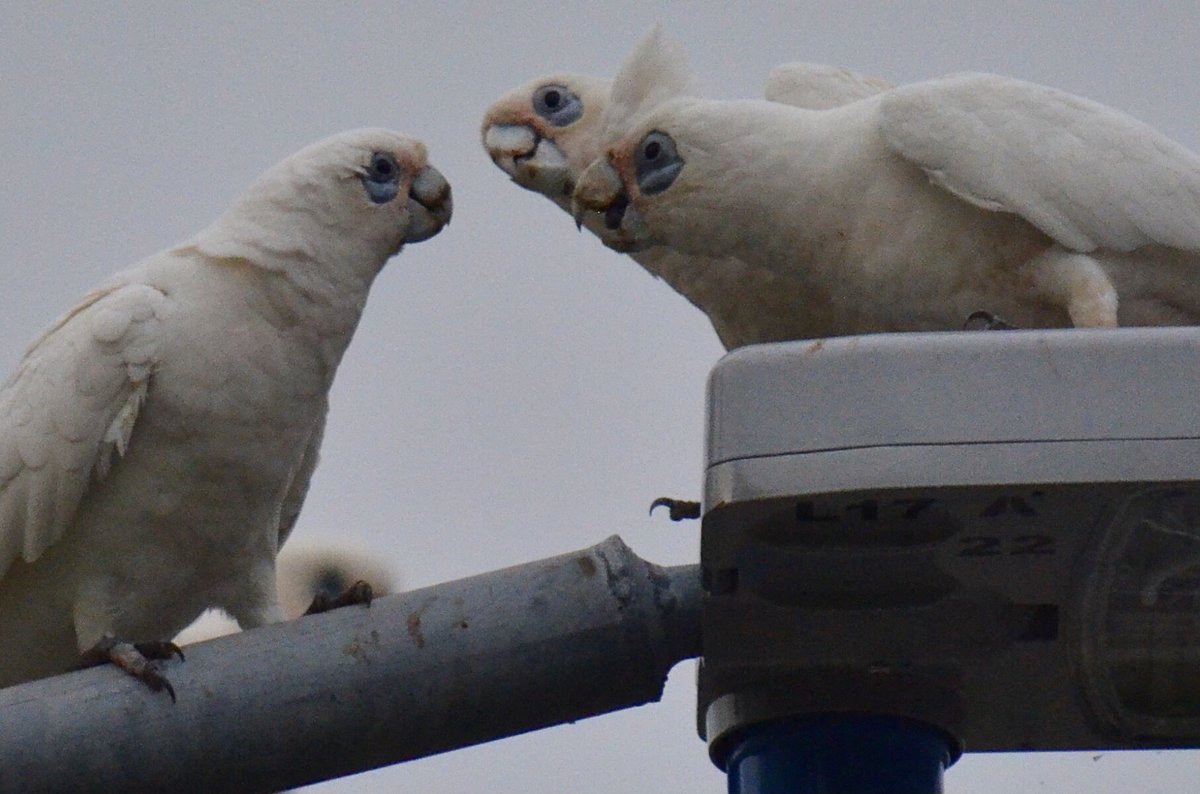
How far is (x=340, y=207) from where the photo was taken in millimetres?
3639

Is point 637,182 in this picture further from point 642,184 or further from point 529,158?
point 529,158

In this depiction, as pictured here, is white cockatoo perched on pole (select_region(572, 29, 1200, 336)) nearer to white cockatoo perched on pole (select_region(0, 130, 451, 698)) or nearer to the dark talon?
white cockatoo perched on pole (select_region(0, 130, 451, 698))

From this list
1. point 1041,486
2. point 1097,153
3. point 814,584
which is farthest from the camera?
point 1097,153

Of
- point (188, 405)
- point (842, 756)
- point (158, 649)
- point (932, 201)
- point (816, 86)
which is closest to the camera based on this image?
point (842, 756)

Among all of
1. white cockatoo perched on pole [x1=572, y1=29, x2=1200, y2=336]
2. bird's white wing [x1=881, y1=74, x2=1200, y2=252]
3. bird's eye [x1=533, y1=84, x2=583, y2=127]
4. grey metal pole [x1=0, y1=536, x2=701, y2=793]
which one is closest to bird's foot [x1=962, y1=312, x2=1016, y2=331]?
white cockatoo perched on pole [x1=572, y1=29, x2=1200, y2=336]

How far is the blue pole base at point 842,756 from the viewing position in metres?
2.30

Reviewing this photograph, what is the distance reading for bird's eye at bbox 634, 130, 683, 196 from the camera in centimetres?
352

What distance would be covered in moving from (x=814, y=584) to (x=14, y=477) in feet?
6.35

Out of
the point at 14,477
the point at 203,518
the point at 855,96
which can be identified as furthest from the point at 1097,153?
the point at 14,477

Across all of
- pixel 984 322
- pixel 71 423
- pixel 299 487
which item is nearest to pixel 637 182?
pixel 984 322

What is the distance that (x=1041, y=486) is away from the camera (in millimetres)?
1750

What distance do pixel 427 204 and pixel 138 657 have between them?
1293mm

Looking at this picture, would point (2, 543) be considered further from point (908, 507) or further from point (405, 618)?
point (908, 507)

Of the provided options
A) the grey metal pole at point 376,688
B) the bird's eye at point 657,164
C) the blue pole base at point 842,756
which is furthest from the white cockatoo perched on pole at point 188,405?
the blue pole base at point 842,756
